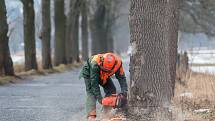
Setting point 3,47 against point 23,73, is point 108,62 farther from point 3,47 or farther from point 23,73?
point 23,73

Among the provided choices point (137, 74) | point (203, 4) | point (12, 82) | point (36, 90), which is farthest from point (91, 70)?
point (203, 4)

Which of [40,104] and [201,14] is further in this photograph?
[201,14]

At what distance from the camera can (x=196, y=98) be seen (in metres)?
14.3

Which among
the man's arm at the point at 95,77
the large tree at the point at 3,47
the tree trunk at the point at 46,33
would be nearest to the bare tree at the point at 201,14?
the tree trunk at the point at 46,33

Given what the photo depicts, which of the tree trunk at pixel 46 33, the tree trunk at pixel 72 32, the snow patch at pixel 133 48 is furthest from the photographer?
the tree trunk at pixel 72 32

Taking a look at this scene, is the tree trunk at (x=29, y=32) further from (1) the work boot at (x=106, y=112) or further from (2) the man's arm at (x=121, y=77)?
(2) the man's arm at (x=121, y=77)

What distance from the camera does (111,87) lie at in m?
10.7

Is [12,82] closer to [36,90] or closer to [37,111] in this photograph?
[36,90]

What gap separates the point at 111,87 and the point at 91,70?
816mm

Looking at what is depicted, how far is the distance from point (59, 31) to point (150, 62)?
97.0 ft

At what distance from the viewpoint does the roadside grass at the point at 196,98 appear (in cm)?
1118

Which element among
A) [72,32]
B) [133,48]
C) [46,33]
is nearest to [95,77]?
[133,48]

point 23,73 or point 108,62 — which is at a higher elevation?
point 108,62

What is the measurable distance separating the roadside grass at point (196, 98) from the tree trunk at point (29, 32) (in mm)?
13186
